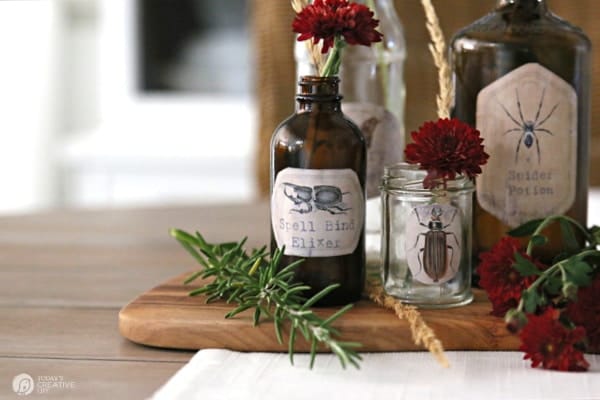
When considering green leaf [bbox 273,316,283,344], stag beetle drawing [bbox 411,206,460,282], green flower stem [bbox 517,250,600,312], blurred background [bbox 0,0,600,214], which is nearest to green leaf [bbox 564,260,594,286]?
green flower stem [bbox 517,250,600,312]

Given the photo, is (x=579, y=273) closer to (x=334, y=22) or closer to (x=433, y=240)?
(x=433, y=240)

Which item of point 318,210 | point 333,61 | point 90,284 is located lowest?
point 90,284

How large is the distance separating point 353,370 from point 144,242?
2.03 feet

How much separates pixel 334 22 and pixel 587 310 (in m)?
0.28

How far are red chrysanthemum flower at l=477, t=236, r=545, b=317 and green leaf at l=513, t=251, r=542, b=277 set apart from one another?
1 centimetres

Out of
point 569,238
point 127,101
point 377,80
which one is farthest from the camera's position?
point 127,101

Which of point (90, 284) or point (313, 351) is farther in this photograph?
point (90, 284)

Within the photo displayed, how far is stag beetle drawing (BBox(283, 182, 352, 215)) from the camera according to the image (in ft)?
2.47

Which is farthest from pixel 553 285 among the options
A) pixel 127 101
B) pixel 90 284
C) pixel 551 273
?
pixel 127 101

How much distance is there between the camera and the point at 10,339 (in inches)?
30.6

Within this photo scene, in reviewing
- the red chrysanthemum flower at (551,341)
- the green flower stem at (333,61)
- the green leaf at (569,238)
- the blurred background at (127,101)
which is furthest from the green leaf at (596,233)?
the blurred background at (127,101)

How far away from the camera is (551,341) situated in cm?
66

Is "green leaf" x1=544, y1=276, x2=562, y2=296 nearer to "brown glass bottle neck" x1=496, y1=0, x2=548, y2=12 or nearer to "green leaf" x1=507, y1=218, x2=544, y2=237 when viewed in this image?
"green leaf" x1=507, y1=218, x2=544, y2=237

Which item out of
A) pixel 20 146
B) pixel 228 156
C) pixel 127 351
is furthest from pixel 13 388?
pixel 20 146
